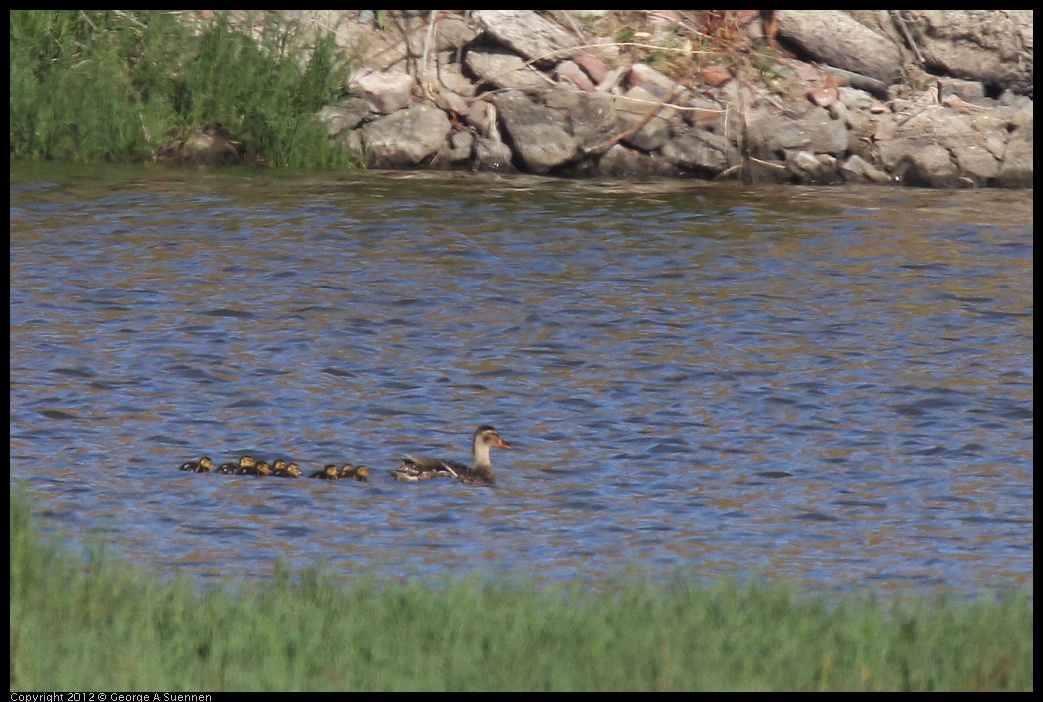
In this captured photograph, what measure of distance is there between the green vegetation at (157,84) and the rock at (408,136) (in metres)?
0.59

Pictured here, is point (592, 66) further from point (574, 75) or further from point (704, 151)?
point (704, 151)

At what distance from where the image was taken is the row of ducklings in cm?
1227

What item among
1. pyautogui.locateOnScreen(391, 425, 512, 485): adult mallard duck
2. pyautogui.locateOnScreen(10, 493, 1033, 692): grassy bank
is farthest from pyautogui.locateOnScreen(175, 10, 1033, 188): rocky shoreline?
pyautogui.locateOnScreen(10, 493, 1033, 692): grassy bank

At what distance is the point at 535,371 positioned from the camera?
15648 millimetres

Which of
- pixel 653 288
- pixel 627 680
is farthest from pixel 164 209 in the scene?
pixel 627 680

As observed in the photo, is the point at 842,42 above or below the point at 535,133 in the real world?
above

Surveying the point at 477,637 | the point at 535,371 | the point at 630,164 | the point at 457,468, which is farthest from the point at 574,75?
the point at 477,637

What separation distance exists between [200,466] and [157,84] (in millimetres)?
12288

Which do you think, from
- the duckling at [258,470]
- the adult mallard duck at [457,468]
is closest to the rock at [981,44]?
the adult mallard duck at [457,468]

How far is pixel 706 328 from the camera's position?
17.1 meters

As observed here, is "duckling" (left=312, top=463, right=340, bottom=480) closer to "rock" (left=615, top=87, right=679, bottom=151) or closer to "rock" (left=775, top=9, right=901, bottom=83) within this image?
"rock" (left=615, top=87, right=679, bottom=151)

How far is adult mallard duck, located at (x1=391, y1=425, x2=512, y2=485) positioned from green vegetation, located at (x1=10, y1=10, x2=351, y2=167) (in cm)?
1185

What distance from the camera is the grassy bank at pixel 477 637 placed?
25.4 feet

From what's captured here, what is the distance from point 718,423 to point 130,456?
4626 millimetres
